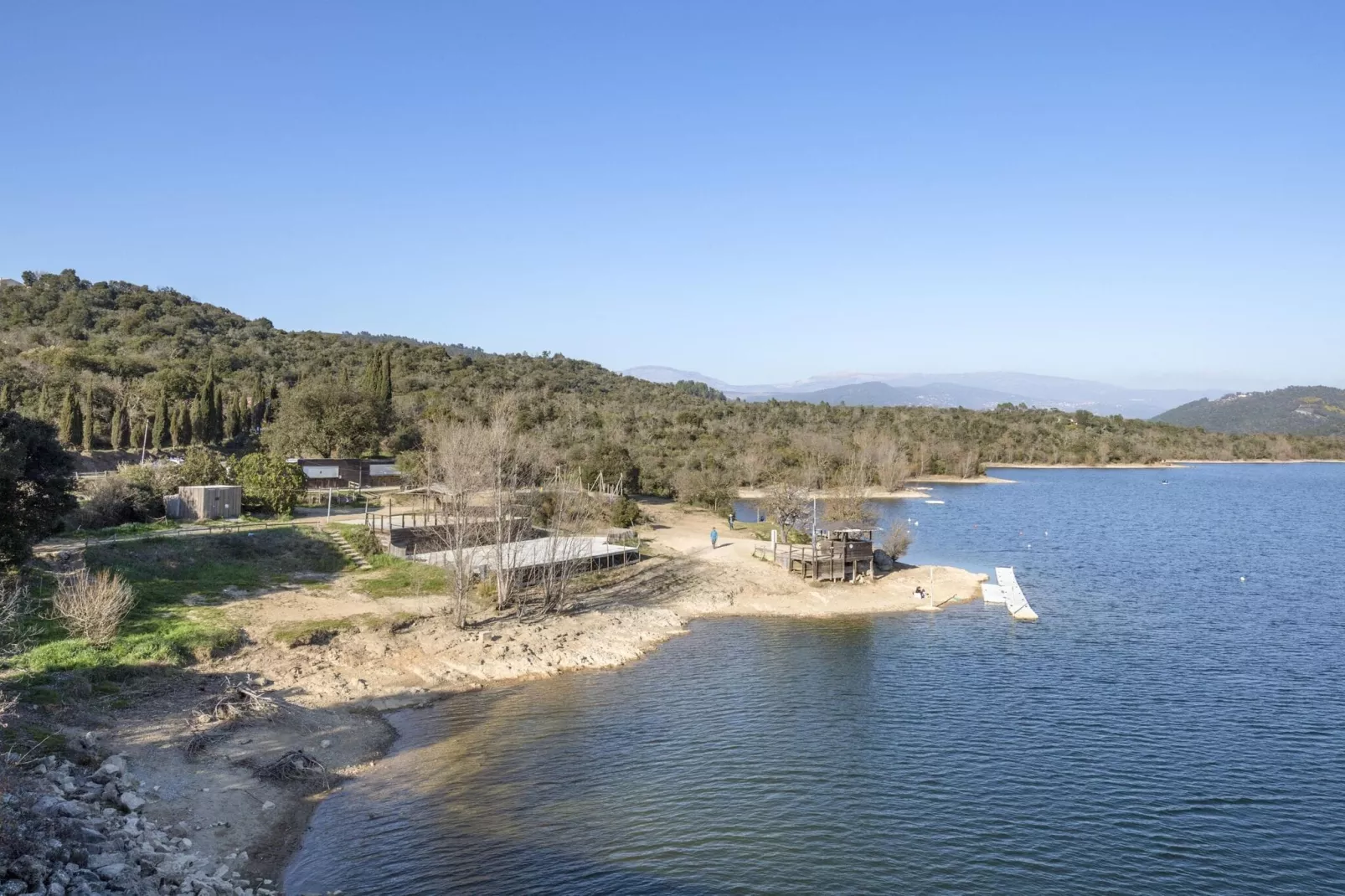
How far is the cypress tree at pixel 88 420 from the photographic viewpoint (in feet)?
188

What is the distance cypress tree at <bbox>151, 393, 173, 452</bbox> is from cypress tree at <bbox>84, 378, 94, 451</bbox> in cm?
373

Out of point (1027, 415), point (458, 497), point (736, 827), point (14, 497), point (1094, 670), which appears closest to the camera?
point (736, 827)

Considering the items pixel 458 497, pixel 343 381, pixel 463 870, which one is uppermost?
pixel 343 381

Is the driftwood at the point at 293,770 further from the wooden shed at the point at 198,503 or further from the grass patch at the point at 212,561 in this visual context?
the wooden shed at the point at 198,503

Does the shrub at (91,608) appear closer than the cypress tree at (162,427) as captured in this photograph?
Yes

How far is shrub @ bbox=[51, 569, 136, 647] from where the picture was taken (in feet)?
75.0

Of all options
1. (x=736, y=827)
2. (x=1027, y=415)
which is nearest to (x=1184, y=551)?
(x=736, y=827)

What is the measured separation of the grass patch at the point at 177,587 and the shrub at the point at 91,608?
1.10 ft

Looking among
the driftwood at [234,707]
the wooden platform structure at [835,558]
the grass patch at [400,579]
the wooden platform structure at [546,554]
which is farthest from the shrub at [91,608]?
the wooden platform structure at [835,558]

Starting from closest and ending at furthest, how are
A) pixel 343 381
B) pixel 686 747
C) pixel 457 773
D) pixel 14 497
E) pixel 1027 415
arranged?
pixel 457 773 → pixel 686 747 → pixel 14 497 → pixel 343 381 → pixel 1027 415

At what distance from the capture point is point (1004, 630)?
3262 cm

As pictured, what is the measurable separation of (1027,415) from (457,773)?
154231 millimetres

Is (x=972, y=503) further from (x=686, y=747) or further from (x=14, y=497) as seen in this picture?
(x=14, y=497)

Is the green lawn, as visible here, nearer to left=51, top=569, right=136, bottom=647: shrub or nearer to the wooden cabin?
the wooden cabin
